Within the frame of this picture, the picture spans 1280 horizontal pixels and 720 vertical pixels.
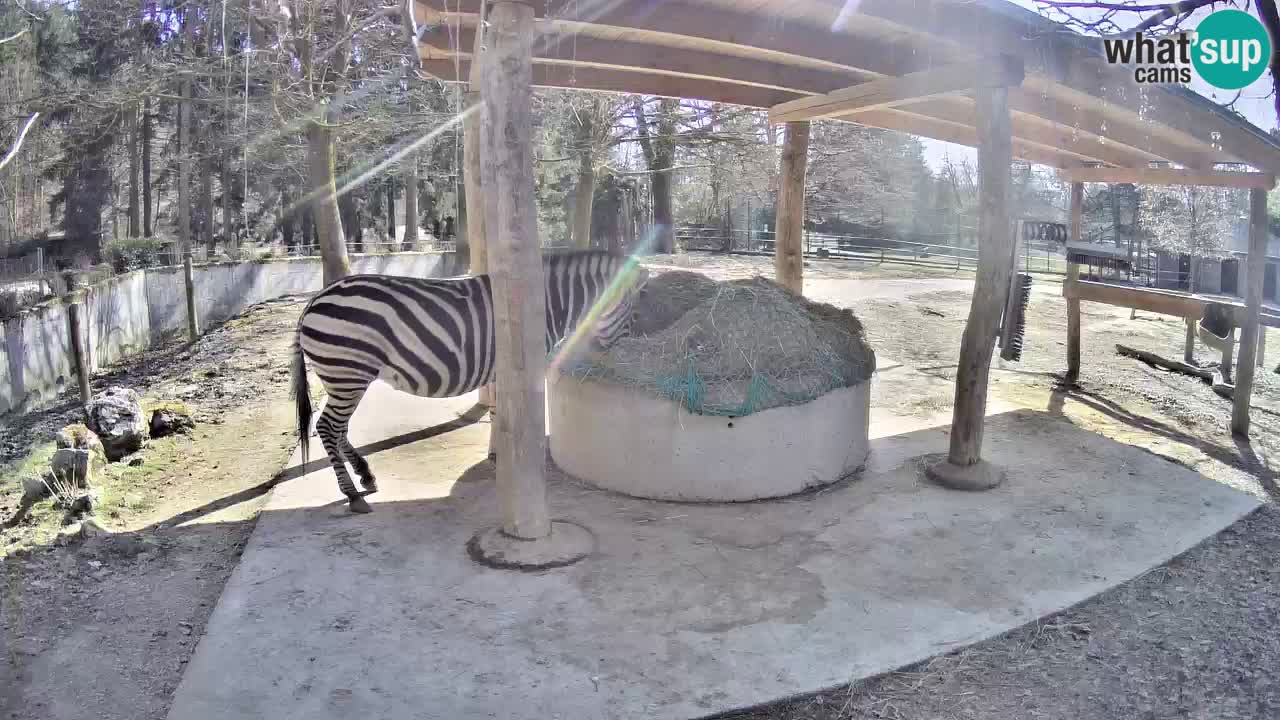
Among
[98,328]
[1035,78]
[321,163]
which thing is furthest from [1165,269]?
[98,328]

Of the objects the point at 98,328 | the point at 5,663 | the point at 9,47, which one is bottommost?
the point at 5,663

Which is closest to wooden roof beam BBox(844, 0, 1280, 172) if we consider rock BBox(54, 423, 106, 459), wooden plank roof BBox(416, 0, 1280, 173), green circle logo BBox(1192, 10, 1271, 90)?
wooden plank roof BBox(416, 0, 1280, 173)

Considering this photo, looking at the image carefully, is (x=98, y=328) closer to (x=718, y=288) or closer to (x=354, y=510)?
(x=354, y=510)

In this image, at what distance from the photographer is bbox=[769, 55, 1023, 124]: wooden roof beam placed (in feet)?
17.6

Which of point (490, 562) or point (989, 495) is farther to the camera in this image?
point (989, 495)

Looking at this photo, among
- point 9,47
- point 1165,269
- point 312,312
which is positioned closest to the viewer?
point 312,312

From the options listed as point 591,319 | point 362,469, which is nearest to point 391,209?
point 591,319

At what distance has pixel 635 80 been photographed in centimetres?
754

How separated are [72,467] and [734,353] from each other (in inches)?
184

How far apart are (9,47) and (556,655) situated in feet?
59.2

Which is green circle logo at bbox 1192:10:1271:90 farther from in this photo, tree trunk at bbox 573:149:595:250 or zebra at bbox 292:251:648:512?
tree trunk at bbox 573:149:595:250

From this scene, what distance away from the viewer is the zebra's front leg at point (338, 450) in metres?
5.30

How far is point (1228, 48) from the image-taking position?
237 inches

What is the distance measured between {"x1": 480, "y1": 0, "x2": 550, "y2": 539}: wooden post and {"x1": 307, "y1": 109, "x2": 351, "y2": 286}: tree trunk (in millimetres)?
10033
